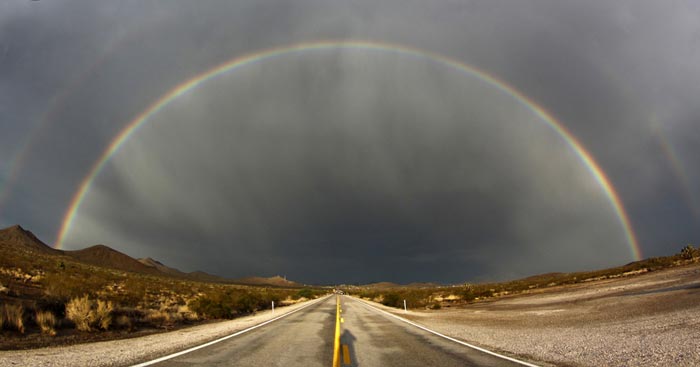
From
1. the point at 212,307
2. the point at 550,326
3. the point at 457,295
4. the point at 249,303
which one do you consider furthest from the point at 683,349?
the point at 457,295

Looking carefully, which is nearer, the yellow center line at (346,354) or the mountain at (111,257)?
the yellow center line at (346,354)

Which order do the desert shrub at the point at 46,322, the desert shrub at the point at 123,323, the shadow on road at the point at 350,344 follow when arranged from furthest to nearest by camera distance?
the desert shrub at the point at 123,323, the desert shrub at the point at 46,322, the shadow on road at the point at 350,344

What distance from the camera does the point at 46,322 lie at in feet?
50.3

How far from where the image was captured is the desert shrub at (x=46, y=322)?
14635 millimetres

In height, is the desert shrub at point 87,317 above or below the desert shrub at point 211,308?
above

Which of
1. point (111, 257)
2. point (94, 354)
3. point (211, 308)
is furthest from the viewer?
point (111, 257)

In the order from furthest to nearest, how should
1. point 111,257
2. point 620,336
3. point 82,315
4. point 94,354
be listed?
point 111,257 → point 82,315 → point 620,336 → point 94,354

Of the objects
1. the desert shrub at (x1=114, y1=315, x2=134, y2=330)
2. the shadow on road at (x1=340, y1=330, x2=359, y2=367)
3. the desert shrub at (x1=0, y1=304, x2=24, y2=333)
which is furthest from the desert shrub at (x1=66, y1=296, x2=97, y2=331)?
the shadow on road at (x1=340, y1=330, x2=359, y2=367)

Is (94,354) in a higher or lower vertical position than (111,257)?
lower

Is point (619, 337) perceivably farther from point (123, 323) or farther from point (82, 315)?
point (82, 315)

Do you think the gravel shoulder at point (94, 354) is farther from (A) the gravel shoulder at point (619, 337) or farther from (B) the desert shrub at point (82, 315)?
(A) the gravel shoulder at point (619, 337)

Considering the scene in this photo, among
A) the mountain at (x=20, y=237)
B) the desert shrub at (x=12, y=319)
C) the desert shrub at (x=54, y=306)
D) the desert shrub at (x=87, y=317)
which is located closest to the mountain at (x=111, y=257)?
the mountain at (x=20, y=237)

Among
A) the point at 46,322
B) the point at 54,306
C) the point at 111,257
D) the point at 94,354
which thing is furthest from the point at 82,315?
the point at 111,257

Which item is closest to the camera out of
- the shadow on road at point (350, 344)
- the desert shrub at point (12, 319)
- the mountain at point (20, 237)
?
the shadow on road at point (350, 344)
